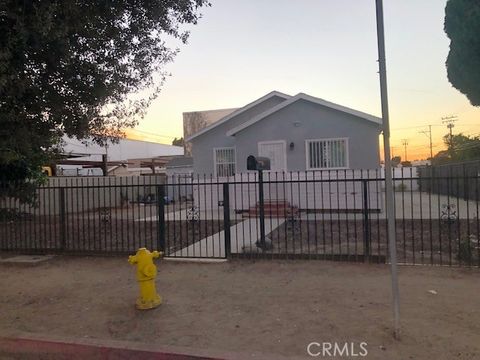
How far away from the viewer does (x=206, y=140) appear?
20125mm

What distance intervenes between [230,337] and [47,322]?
2.37 meters

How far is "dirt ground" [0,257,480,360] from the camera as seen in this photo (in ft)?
14.5

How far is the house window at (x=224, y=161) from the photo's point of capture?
19734 millimetres

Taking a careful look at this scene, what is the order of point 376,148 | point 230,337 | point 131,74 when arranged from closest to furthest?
point 230,337 < point 131,74 < point 376,148

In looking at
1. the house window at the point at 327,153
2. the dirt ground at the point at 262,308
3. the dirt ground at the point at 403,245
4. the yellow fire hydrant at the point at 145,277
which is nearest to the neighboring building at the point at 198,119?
the house window at the point at 327,153

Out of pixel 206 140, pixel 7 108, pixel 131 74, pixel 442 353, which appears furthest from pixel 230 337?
pixel 206 140

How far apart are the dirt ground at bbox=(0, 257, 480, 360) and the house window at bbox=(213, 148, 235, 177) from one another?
11.8 meters

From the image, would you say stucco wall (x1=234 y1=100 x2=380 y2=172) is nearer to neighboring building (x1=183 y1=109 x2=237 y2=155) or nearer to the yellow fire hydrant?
the yellow fire hydrant

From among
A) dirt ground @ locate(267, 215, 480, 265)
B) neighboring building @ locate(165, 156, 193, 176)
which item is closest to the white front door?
dirt ground @ locate(267, 215, 480, 265)

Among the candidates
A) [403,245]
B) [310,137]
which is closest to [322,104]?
[310,137]

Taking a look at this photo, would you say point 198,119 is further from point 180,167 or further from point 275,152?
point 275,152

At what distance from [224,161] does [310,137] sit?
4.65 m

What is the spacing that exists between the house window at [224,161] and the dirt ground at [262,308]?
11.8 meters

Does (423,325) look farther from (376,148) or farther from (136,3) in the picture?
(376,148)
